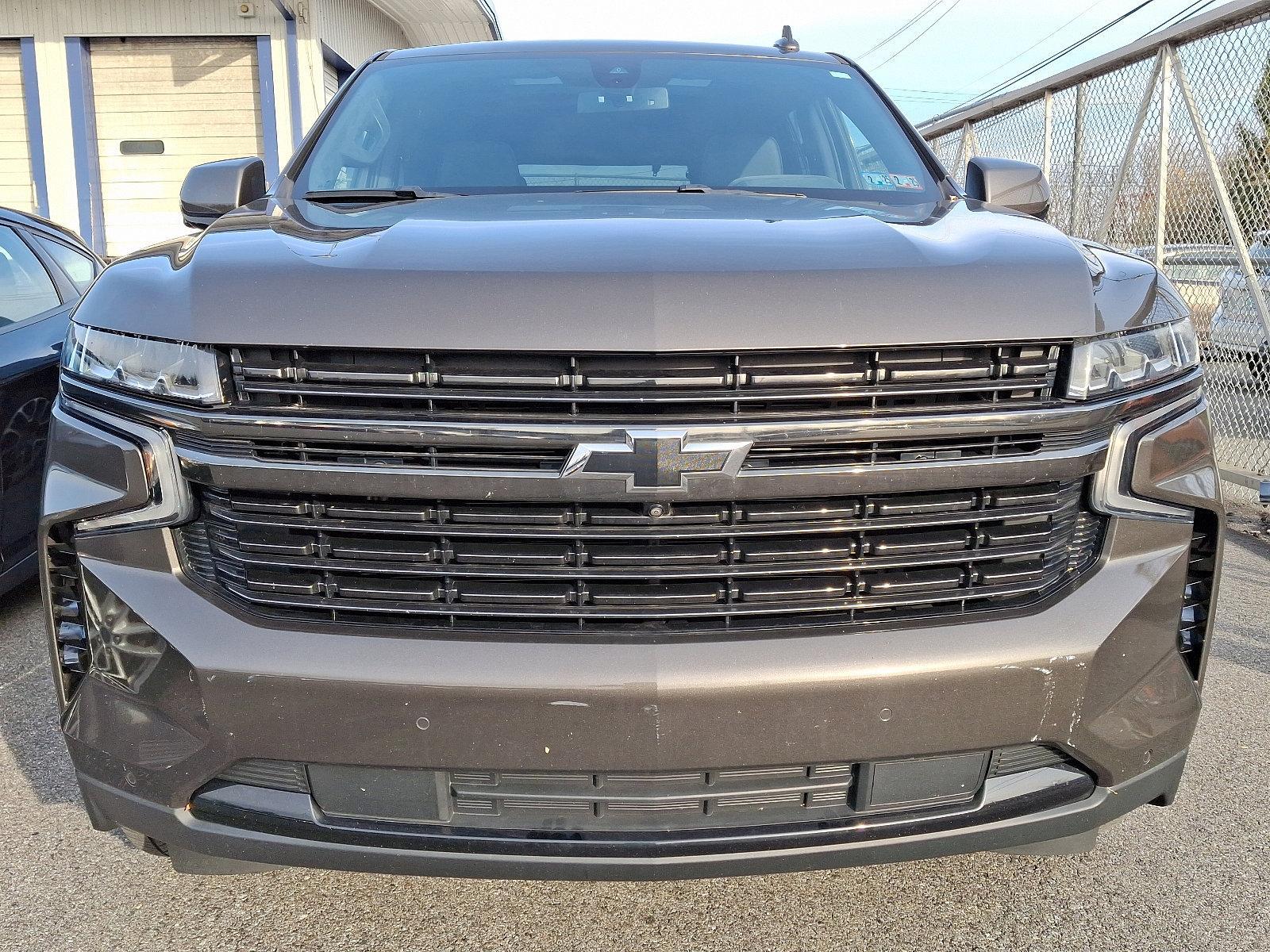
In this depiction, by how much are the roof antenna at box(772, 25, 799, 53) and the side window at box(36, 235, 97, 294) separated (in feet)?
9.39

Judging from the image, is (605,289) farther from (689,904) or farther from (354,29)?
(354,29)

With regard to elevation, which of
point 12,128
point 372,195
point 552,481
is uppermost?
point 372,195

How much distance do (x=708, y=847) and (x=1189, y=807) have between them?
1529 mm

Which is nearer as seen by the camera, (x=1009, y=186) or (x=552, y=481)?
(x=552, y=481)

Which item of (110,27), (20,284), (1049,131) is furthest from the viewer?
(110,27)

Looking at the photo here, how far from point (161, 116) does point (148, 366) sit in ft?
43.7

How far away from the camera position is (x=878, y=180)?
2.87m

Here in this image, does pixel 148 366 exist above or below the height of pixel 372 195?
below

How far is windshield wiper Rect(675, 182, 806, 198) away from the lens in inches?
101

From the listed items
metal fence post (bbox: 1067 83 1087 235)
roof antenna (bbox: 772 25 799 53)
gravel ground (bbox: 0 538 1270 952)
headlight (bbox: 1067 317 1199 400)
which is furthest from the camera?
metal fence post (bbox: 1067 83 1087 235)

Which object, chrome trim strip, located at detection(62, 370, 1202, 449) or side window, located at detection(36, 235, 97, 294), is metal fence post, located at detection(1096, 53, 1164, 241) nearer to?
chrome trim strip, located at detection(62, 370, 1202, 449)

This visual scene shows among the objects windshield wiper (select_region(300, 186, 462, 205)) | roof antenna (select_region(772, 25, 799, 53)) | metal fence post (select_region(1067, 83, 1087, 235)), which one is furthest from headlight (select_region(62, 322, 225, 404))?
metal fence post (select_region(1067, 83, 1087, 235))

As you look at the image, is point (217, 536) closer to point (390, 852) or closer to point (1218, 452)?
point (390, 852)

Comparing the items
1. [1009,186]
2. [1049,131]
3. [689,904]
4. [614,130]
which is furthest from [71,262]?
[1049,131]
